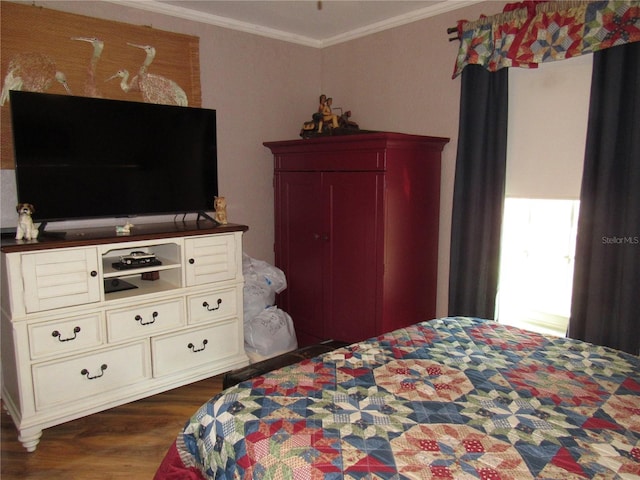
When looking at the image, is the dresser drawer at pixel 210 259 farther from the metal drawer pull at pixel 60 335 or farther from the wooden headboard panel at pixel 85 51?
the wooden headboard panel at pixel 85 51

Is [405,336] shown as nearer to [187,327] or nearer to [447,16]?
[187,327]

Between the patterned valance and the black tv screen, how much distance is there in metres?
1.66

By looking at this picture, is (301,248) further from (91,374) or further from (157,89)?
(91,374)

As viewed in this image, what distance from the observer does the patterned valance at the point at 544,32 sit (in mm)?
2244

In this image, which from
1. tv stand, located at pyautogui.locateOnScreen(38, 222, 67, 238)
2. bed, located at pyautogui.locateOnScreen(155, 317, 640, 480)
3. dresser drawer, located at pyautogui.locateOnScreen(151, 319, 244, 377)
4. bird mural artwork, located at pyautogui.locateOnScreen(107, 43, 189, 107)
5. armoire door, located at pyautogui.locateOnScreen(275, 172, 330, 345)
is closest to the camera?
bed, located at pyautogui.locateOnScreen(155, 317, 640, 480)

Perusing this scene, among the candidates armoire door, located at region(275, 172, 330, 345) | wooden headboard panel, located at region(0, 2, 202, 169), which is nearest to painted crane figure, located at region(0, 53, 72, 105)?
wooden headboard panel, located at region(0, 2, 202, 169)

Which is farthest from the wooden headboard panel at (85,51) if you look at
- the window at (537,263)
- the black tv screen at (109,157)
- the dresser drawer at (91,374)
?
the window at (537,263)

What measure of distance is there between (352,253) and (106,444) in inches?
67.8

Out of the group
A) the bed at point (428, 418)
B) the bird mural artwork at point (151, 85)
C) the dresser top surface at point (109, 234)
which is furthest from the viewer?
the bird mural artwork at point (151, 85)

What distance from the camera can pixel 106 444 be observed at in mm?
2324

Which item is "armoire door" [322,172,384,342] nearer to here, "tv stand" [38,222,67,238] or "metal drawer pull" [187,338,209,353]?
"metal drawer pull" [187,338,209,353]

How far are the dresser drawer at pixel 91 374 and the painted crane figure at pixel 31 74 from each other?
1432 millimetres

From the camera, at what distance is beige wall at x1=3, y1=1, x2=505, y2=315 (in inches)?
123

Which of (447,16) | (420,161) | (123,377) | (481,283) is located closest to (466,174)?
(420,161)
